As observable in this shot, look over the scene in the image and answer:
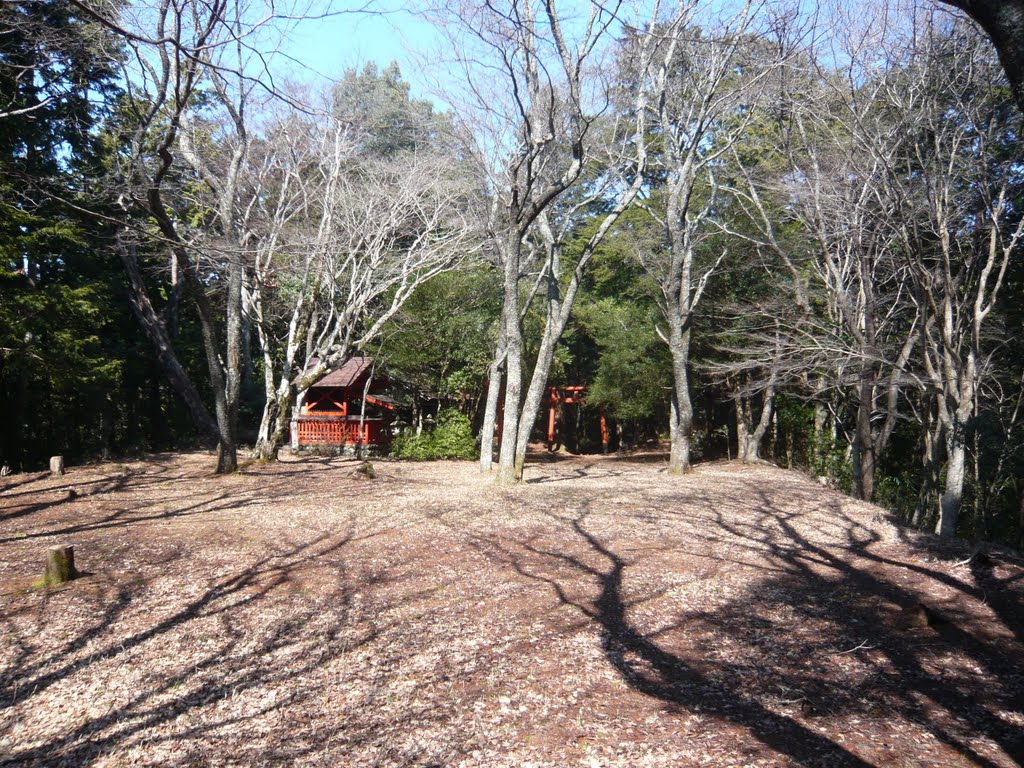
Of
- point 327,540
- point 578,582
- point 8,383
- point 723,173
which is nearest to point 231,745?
point 578,582

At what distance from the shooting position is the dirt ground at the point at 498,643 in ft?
11.2

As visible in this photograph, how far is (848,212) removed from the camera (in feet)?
33.1

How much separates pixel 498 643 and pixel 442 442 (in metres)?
13.6

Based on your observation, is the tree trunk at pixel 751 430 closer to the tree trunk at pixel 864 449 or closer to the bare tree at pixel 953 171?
the tree trunk at pixel 864 449

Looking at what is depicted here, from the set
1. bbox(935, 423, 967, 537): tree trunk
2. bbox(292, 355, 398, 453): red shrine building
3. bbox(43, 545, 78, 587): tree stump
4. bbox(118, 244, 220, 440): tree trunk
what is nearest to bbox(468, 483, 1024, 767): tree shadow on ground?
bbox(935, 423, 967, 537): tree trunk

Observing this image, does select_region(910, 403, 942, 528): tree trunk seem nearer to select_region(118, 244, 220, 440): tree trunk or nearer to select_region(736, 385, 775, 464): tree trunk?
select_region(736, 385, 775, 464): tree trunk

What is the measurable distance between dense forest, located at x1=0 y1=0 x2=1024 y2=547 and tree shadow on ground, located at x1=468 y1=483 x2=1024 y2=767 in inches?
162

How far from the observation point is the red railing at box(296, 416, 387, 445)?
19312 mm

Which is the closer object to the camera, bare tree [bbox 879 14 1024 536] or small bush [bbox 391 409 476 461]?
bare tree [bbox 879 14 1024 536]

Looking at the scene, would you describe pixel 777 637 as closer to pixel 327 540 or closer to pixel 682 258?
pixel 327 540

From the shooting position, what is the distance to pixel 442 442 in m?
18.1

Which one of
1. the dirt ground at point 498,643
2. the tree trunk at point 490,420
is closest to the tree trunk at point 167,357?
the dirt ground at point 498,643

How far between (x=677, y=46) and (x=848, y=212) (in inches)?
182

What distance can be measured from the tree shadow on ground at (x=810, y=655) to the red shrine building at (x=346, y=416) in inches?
501
